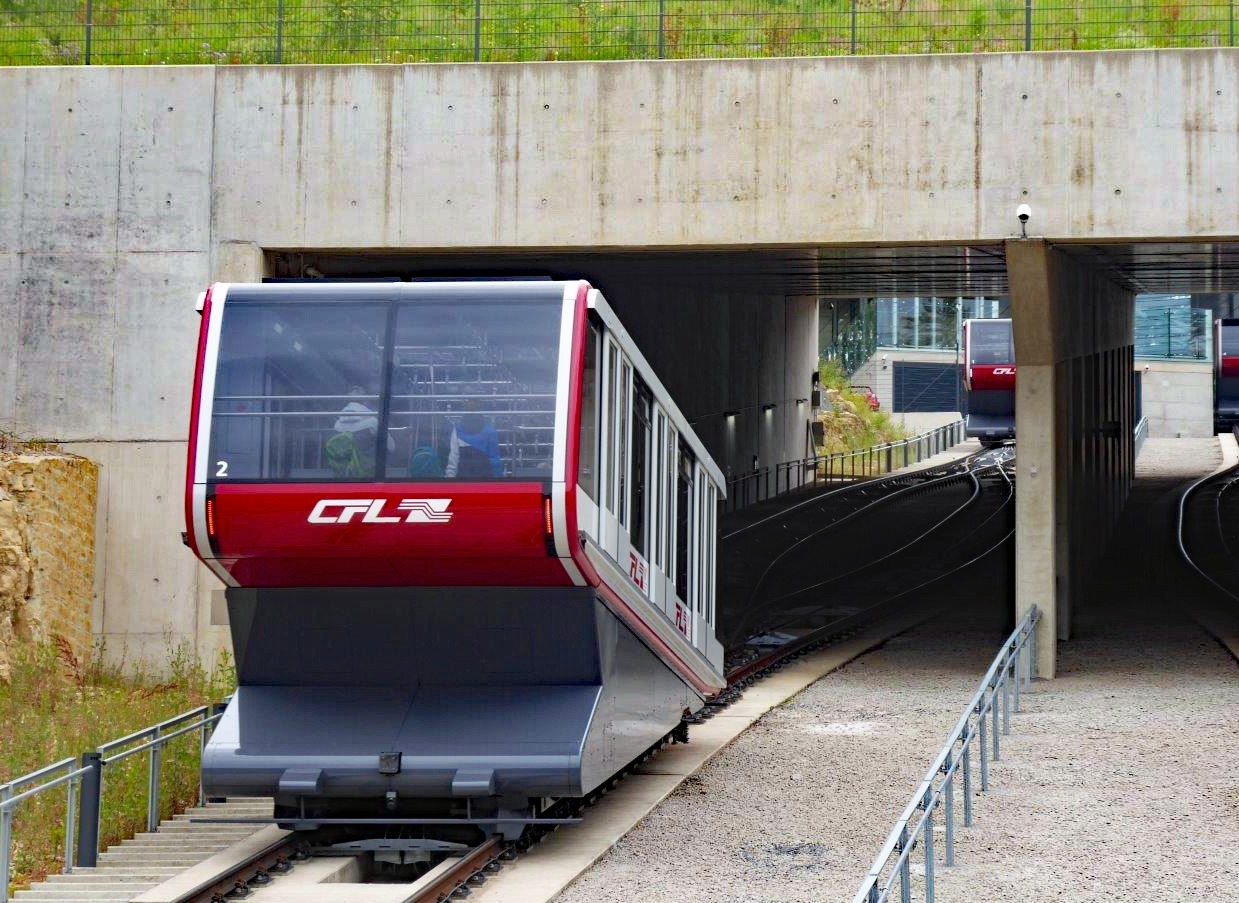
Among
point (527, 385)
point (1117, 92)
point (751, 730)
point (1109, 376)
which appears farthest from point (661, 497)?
point (1109, 376)

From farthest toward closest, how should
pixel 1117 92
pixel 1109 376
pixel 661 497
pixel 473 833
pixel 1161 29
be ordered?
pixel 1109 376, pixel 1161 29, pixel 1117 92, pixel 661 497, pixel 473 833

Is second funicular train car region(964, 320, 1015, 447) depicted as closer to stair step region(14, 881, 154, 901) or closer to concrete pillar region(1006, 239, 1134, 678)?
concrete pillar region(1006, 239, 1134, 678)

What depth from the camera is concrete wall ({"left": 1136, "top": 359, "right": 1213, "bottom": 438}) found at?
78000 mm

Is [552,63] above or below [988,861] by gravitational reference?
above

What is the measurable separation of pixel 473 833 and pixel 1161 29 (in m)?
14.7

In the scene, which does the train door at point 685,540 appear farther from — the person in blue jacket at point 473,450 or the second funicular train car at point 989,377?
the second funicular train car at point 989,377

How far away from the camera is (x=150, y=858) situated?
12562mm

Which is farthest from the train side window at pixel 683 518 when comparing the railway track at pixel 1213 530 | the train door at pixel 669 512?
the railway track at pixel 1213 530

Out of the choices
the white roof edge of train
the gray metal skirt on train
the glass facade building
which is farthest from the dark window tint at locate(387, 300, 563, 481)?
the glass facade building

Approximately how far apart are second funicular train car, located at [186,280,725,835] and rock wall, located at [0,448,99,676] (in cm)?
719

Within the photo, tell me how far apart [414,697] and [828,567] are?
971 inches

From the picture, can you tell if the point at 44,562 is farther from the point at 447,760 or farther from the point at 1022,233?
the point at 1022,233

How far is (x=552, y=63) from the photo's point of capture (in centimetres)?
1998

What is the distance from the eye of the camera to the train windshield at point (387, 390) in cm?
1118
